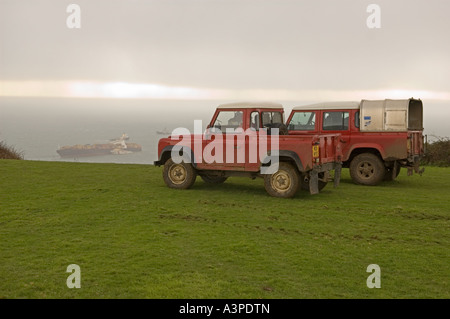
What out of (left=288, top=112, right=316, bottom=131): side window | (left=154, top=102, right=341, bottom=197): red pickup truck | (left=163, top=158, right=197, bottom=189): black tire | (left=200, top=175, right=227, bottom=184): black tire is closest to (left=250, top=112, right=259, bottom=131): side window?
(left=154, top=102, right=341, bottom=197): red pickup truck

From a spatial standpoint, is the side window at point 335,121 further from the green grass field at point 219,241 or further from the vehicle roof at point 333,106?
the green grass field at point 219,241

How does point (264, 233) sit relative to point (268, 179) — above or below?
below

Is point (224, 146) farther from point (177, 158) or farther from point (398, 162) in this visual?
point (398, 162)

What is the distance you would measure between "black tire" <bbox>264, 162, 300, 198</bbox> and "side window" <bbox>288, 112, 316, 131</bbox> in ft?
14.1

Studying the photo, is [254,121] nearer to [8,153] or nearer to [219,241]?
[219,241]

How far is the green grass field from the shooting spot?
6.75 meters

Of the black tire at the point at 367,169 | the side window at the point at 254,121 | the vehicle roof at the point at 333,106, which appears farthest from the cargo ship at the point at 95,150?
the side window at the point at 254,121

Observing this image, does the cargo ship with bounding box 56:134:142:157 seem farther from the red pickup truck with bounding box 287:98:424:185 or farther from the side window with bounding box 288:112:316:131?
the red pickup truck with bounding box 287:98:424:185
